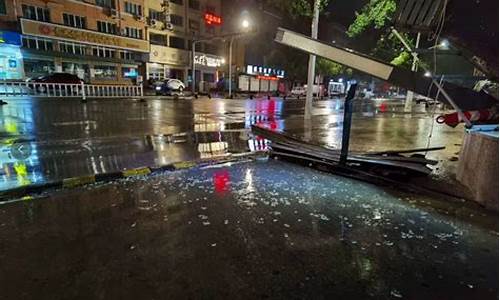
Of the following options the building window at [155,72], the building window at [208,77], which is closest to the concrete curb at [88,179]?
the building window at [155,72]

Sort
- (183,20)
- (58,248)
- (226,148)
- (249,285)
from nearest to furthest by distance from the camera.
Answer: (249,285)
(58,248)
(226,148)
(183,20)

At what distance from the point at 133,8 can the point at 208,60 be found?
13624 millimetres

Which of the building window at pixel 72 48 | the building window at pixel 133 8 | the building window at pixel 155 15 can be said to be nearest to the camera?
the building window at pixel 72 48

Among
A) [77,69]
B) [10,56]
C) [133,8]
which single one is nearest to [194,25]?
[133,8]

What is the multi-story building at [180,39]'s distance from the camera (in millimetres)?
42250

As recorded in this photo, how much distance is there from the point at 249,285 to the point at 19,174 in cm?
509

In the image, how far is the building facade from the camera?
29469mm

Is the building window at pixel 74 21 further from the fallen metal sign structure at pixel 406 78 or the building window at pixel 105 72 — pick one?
the fallen metal sign structure at pixel 406 78

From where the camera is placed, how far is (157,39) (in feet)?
141

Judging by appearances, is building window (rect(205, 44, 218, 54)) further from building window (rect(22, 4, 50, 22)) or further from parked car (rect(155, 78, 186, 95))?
building window (rect(22, 4, 50, 22))

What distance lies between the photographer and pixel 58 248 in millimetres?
3111

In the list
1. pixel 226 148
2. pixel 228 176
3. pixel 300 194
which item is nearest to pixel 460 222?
pixel 300 194

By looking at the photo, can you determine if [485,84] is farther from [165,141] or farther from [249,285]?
[165,141]

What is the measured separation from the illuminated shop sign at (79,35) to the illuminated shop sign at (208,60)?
8.89m
